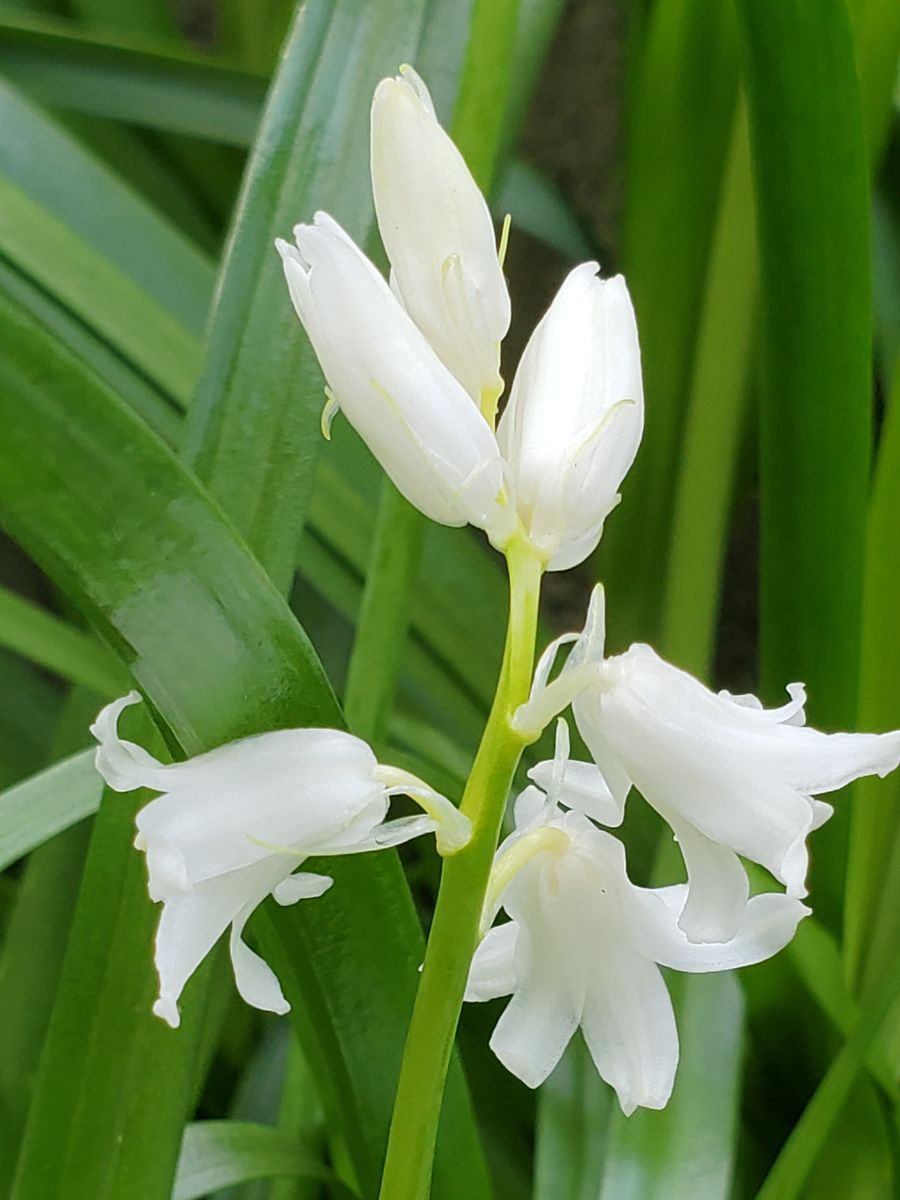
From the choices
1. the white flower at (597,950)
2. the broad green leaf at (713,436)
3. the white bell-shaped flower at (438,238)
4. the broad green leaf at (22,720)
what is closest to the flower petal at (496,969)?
the white flower at (597,950)

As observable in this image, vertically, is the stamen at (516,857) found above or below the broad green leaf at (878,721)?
below

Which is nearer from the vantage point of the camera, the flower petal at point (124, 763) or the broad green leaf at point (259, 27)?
the flower petal at point (124, 763)

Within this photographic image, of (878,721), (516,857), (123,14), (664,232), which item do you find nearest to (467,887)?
(516,857)

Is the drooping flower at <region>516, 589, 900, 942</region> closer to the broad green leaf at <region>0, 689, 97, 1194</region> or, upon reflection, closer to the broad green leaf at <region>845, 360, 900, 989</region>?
the broad green leaf at <region>845, 360, 900, 989</region>

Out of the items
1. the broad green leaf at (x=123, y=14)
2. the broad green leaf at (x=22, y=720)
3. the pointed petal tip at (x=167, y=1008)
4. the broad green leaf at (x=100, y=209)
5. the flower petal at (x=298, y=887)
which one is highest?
the broad green leaf at (x=123, y=14)

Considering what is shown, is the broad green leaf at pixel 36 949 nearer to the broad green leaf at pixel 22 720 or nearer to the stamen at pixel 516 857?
the broad green leaf at pixel 22 720

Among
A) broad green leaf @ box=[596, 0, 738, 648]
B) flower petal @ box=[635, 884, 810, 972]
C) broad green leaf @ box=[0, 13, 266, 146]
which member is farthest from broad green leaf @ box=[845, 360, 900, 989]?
broad green leaf @ box=[0, 13, 266, 146]

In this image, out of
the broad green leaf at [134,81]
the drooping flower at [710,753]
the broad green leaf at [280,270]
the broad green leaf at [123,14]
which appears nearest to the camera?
the drooping flower at [710,753]
